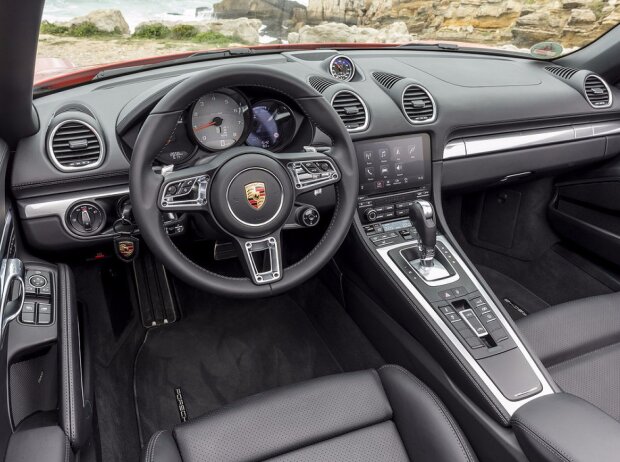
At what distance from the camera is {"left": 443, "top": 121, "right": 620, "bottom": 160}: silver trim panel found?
216 cm

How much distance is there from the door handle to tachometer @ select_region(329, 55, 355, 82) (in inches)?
50.6

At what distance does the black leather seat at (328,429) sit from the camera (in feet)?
4.46

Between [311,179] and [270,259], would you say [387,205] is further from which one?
[270,259]

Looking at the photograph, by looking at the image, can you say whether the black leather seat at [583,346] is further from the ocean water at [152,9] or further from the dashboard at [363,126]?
the ocean water at [152,9]

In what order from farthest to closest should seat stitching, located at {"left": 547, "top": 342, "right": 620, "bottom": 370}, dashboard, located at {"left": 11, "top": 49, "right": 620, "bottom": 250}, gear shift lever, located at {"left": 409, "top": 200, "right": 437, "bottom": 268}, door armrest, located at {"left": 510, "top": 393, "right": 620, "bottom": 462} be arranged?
1. gear shift lever, located at {"left": 409, "top": 200, "right": 437, "bottom": 268}
2. seat stitching, located at {"left": 547, "top": 342, "right": 620, "bottom": 370}
3. dashboard, located at {"left": 11, "top": 49, "right": 620, "bottom": 250}
4. door armrest, located at {"left": 510, "top": 393, "right": 620, "bottom": 462}

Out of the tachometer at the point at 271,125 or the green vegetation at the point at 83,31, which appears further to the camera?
the green vegetation at the point at 83,31

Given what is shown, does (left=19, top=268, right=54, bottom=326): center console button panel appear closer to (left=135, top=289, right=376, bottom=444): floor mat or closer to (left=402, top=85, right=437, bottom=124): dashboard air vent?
(left=135, top=289, right=376, bottom=444): floor mat

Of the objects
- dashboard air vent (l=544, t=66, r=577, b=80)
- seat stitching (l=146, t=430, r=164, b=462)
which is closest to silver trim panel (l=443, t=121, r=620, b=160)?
dashboard air vent (l=544, t=66, r=577, b=80)

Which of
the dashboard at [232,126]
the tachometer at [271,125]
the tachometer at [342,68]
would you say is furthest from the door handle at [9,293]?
the tachometer at [342,68]

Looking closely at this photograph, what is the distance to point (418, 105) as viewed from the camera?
2.06 metres

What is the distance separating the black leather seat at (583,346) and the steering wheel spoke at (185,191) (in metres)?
1.08

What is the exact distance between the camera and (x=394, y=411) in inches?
58.4

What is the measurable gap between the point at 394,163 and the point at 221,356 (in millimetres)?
1106

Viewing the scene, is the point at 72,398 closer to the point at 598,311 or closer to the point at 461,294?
the point at 461,294
